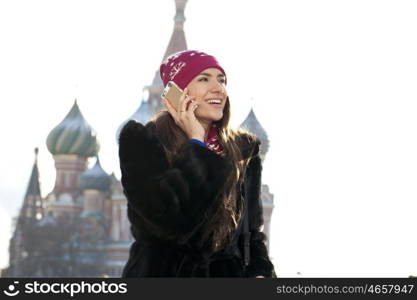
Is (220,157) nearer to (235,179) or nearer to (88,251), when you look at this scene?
(235,179)

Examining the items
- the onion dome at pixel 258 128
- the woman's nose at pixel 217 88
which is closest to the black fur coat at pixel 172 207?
the woman's nose at pixel 217 88

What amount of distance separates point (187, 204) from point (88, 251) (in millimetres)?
64301

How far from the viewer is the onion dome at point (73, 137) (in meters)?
71.4

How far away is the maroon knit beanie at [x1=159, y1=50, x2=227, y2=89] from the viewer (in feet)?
17.3

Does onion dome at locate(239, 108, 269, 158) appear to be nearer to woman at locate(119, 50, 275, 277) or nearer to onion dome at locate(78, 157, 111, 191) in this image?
onion dome at locate(78, 157, 111, 191)

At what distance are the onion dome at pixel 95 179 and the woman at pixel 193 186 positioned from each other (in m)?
65.7

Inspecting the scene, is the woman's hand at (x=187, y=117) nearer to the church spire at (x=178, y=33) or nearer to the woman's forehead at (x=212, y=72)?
the woman's forehead at (x=212, y=72)

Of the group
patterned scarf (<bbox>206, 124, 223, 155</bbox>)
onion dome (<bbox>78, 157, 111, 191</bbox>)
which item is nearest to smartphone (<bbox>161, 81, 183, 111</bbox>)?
patterned scarf (<bbox>206, 124, 223, 155</bbox>)

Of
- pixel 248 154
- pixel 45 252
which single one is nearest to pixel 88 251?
pixel 45 252

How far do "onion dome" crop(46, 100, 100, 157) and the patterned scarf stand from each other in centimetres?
6611

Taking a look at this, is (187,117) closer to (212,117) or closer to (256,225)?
(212,117)

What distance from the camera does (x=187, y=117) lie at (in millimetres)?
5180

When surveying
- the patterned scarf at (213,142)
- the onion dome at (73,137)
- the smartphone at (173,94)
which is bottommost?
A: the patterned scarf at (213,142)

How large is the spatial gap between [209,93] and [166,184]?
1.35 feet
